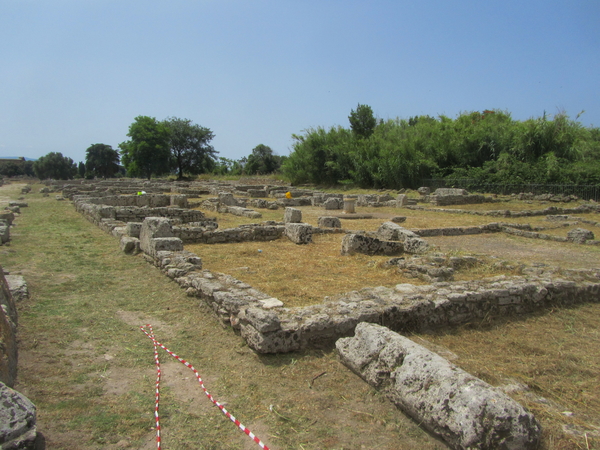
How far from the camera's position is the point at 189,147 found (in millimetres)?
54781

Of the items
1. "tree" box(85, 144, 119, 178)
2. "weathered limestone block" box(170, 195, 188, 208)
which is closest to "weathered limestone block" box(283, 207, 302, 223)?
"weathered limestone block" box(170, 195, 188, 208)

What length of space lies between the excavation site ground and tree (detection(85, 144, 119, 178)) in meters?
71.7

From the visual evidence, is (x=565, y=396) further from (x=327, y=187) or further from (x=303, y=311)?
(x=327, y=187)

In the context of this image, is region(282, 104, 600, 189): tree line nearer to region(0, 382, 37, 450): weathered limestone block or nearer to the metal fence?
the metal fence

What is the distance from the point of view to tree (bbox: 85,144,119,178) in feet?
241

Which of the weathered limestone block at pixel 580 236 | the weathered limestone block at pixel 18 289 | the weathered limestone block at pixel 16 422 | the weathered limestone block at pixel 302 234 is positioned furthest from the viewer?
the weathered limestone block at pixel 580 236

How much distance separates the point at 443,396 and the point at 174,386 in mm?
2197

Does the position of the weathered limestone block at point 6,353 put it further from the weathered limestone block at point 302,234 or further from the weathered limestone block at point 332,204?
the weathered limestone block at point 332,204

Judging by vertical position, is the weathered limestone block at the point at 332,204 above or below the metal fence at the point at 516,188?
below

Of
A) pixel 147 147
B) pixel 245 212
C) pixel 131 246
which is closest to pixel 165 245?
pixel 131 246

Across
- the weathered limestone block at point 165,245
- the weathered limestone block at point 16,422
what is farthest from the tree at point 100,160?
the weathered limestone block at point 16,422

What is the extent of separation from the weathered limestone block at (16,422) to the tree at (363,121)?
42.3 m

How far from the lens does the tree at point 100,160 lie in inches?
2889

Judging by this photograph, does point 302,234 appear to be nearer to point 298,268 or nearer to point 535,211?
point 298,268
